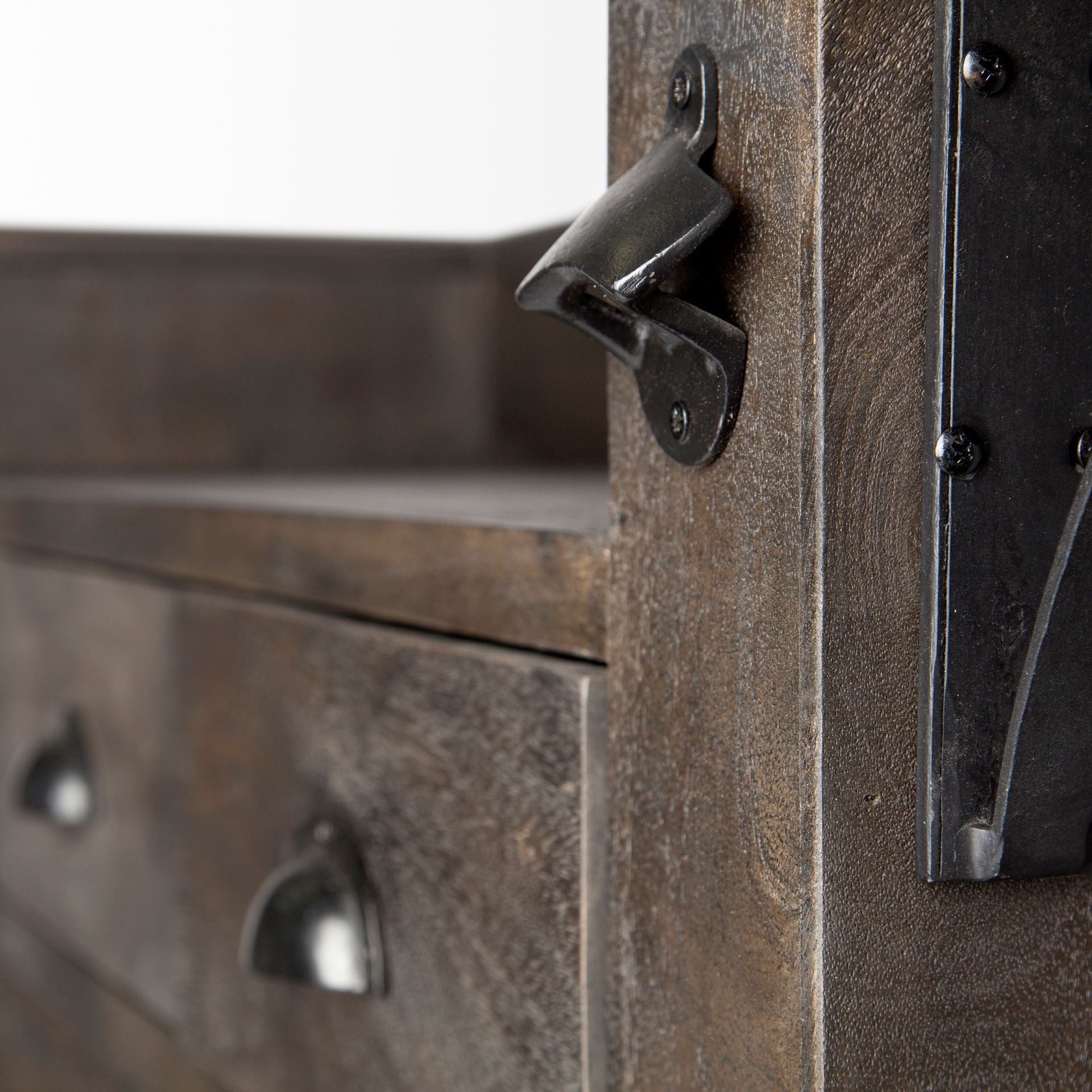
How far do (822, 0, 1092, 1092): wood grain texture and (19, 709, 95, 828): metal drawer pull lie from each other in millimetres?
655

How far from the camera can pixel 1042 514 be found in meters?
0.37

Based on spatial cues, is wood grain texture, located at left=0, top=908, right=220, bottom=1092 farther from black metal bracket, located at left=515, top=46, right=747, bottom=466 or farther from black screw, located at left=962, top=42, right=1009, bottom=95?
black screw, located at left=962, top=42, right=1009, bottom=95

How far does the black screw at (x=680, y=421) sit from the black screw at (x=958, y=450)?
0.08m

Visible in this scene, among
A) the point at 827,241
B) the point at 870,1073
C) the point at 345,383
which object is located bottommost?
the point at 870,1073

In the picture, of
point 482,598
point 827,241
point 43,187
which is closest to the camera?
point 827,241

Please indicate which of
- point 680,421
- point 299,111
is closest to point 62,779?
point 680,421

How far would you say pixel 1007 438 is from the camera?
0.37m

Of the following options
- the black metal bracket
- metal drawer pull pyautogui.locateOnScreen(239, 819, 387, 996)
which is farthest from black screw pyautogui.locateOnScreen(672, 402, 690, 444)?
metal drawer pull pyautogui.locateOnScreen(239, 819, 387, 996)

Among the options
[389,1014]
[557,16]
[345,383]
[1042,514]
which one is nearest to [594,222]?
[1042,514]

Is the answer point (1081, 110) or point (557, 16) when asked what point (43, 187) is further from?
point (1081, 110)

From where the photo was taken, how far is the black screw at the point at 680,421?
409mm

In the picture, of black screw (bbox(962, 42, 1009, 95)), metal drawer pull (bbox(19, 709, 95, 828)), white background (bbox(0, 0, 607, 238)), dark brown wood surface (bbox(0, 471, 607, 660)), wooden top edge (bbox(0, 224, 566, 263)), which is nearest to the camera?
black screw (bbox(962, 42, 1009, 95))

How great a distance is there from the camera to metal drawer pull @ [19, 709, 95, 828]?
896mm

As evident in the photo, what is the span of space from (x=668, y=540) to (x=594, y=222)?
0.32 feet
